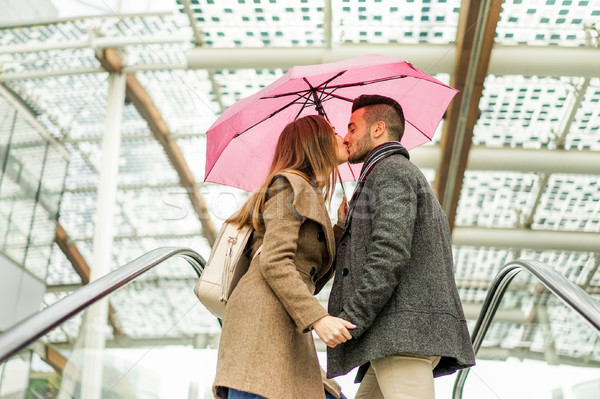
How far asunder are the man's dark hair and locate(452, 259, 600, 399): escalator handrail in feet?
2.33

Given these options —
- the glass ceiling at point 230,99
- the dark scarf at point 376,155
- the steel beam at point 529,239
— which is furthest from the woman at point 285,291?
the steel beam at point 529,239

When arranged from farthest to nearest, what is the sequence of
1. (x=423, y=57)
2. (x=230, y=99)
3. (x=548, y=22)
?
1. (x=230, y=99)
2. (x=423, y=57)
3. (x=548, y=22)

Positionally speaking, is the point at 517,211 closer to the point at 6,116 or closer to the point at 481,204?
the point at 481,204

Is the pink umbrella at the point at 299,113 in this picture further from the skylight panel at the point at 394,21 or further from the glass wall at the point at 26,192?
the skylight panel at the point at 394,21

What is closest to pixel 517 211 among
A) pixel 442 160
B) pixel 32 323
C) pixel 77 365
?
pixel 442 160

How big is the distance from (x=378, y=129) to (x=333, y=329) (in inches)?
30.0

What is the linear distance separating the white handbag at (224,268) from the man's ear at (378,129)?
1.80ft

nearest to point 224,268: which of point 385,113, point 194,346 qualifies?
point 385,113

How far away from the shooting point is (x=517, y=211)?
1166cm

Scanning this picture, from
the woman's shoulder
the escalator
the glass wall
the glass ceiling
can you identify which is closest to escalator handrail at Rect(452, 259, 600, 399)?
the escalator

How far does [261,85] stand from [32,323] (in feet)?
25.3

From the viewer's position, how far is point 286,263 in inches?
73.9

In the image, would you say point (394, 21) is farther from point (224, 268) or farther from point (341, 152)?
point (224, 268)

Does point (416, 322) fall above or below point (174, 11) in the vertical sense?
below
